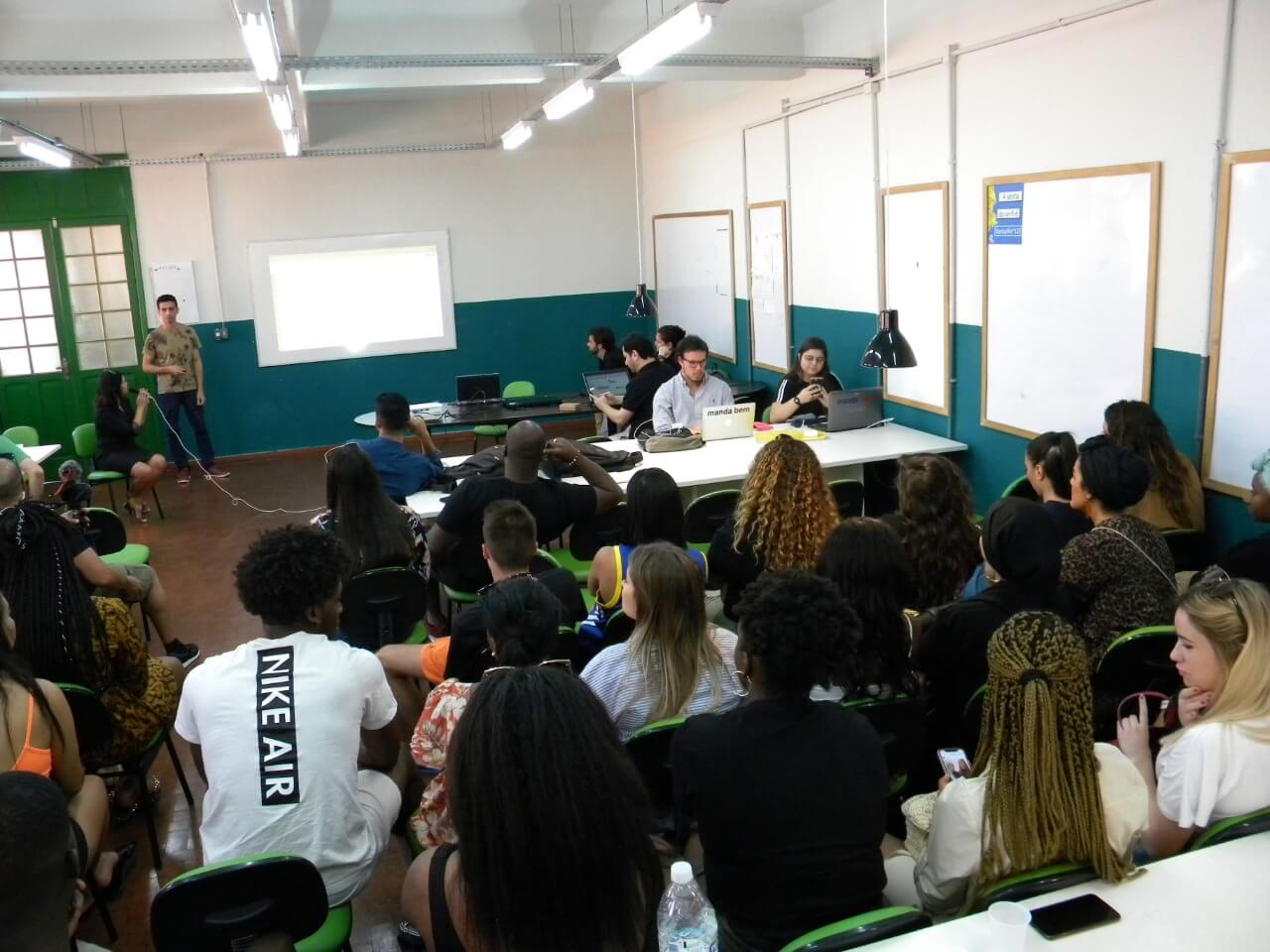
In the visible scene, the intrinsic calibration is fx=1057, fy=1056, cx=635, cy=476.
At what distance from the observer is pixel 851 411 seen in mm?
6281

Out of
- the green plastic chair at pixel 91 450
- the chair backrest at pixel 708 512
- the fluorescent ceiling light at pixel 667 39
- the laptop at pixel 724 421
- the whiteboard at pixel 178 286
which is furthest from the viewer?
the whiteboard at pixel 178 286

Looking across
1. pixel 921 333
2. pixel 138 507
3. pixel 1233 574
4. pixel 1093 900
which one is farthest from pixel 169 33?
pixel 1093 900

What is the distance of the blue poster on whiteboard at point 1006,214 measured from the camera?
542 centimetres

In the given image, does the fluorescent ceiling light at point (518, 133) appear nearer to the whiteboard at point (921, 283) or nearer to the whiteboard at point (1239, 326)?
the whiteboard at point (921, 283)

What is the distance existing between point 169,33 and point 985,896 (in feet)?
21.6

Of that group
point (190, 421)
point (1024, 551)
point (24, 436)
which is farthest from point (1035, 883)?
point (190, 421)

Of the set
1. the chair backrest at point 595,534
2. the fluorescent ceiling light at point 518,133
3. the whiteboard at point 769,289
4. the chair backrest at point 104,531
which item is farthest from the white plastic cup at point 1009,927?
the fluorescent ceiling light at point 518,133

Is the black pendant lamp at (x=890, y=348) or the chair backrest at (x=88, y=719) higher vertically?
the black pendant lamp at (x=890, y=348)

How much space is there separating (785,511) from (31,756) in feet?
7.43

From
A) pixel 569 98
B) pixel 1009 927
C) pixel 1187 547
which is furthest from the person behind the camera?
pixel 569 98

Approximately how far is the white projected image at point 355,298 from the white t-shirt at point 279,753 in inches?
329

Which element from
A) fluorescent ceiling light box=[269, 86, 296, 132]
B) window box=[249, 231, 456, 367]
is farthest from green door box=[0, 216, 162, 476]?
fluorescent ceiling light box=[269, 86, 296, 132]

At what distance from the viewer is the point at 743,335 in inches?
349

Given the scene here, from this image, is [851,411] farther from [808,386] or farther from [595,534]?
[595,534]
